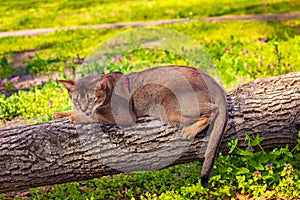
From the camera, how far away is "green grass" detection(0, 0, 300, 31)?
14500 mm

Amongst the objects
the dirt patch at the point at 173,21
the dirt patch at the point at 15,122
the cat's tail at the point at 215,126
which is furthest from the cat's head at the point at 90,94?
the dirt patch at the point at 173,21

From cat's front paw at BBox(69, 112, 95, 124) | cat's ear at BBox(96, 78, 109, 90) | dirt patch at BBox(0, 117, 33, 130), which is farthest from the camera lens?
dirt patch at BBox(0, 117, 33, 130)

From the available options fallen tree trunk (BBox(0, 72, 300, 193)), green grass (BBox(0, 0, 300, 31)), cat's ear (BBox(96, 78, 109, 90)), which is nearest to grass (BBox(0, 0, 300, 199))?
green grass (BBox(0, 0, 300, 31))

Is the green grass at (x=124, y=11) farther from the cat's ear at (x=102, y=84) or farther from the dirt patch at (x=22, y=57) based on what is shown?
the cat's ear at (x=102, y=84)

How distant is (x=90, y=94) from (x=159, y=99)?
0.56m

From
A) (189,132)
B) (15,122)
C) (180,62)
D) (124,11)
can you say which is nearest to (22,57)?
(180,62)

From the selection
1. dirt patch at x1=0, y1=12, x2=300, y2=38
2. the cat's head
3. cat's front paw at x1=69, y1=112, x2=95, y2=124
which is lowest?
dirt patch at x1=0, y1=12, x2=300, y2=38

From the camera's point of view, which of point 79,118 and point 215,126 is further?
point 79,118

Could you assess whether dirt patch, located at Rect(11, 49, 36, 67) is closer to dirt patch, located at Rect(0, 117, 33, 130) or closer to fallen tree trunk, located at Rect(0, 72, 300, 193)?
dirt patch, located at Rect(0, 117, 33, 130)

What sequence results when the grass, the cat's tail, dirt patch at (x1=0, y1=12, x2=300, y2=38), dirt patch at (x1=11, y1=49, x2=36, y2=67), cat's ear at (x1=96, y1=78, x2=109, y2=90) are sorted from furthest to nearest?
dirt patch at (x1=0, y1=12, x2=300, y2=38), dirt patch at (x1=11, y1=49, x2=36, y2=67), the grass, cat's ear at (x1=96, y1=78, x2=109, y2=90), the cat's tail

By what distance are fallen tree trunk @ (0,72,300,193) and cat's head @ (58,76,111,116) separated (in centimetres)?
16

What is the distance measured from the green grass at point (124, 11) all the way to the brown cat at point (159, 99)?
9809 mm

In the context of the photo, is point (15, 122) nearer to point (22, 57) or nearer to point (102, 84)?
point (102, 84)

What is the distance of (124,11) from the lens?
16.7m
